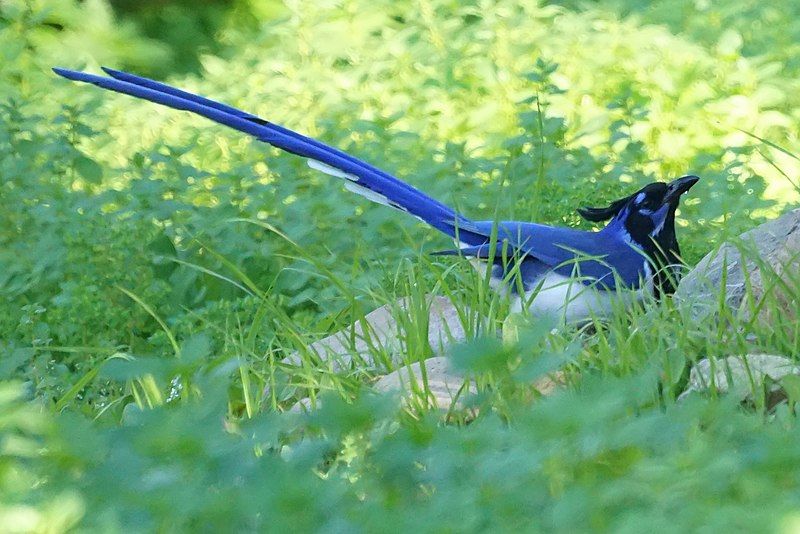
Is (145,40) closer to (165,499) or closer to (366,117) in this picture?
(366,117)

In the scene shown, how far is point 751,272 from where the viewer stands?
3.54 m

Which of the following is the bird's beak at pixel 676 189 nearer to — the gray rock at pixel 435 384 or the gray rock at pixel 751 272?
the gray rock at pixel 751 272

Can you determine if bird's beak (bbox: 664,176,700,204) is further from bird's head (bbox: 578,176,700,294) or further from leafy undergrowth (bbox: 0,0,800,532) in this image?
leafy undergrowth (bbox: 0,0,800,532)

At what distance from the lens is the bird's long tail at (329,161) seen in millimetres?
3844

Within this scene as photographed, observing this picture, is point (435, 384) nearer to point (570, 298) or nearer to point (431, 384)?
point (431, 384)

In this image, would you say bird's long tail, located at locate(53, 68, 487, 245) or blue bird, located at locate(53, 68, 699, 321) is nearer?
blue bird, located at locate(53, 68, 699, 321)

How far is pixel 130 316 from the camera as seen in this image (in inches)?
166

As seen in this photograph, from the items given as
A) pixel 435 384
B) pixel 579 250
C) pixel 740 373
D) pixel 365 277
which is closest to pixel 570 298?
pixel 579 250

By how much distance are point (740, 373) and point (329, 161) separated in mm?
1399

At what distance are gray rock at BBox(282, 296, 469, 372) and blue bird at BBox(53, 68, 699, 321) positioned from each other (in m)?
0.17

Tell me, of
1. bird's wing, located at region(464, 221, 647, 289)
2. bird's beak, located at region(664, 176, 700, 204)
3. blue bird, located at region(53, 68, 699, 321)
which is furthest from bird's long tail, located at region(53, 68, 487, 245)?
bird's beak, located at region(664, 176, 700, 204)

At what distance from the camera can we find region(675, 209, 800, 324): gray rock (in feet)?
10.8

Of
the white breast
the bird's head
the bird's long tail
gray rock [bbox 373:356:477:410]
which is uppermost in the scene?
the bird's head

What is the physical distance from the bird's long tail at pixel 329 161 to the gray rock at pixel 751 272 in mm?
637
